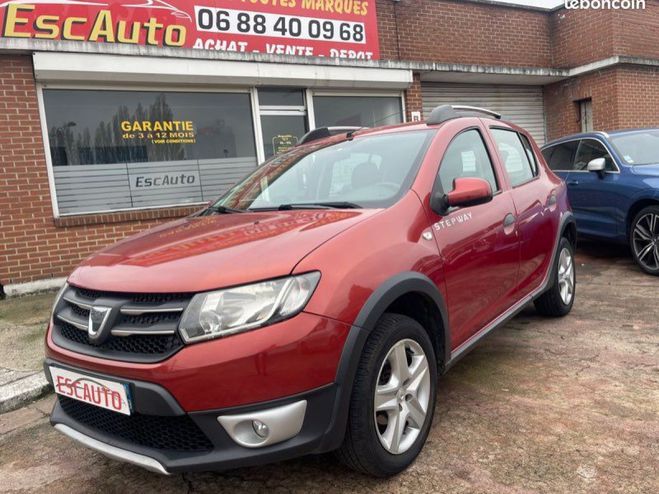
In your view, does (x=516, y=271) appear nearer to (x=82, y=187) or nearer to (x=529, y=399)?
(x=529, y=399)

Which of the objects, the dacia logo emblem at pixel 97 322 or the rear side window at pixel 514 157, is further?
the rear side window at pixel 514 157

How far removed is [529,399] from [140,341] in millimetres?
2200

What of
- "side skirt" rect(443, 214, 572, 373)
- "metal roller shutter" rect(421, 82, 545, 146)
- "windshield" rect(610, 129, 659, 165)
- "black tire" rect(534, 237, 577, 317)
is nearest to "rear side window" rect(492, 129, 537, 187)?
"side skirt" rect(443, 214, 572, 373)

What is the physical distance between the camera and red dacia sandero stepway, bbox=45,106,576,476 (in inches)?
76.1

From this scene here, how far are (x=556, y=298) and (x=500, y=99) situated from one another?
8.09 metres

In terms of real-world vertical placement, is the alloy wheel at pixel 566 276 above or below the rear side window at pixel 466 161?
below

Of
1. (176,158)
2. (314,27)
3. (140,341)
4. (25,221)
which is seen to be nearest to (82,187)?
(25,221)

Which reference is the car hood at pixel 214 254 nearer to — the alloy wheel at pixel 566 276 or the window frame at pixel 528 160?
the window frame at pixel 528 160

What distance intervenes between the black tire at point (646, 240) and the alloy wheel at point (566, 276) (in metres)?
1.89

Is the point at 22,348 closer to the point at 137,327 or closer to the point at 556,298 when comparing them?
the point at 137,327

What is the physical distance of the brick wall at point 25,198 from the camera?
626cm

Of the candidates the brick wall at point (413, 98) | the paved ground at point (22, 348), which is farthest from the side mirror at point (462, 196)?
the brick wall at point (413, 98)

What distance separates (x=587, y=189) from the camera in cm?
676

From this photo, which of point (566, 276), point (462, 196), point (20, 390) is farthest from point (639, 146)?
point (20, 390)
